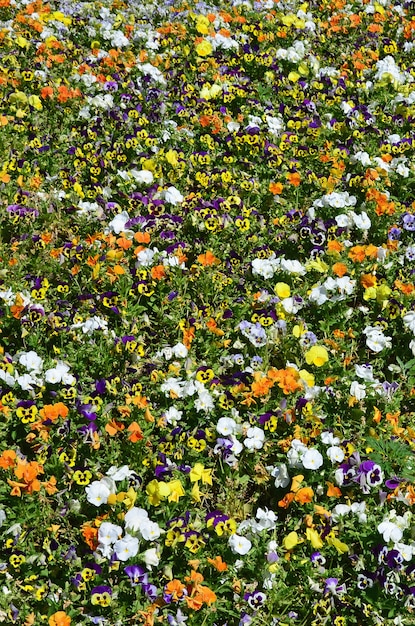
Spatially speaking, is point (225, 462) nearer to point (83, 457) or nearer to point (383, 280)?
point (83, 457)

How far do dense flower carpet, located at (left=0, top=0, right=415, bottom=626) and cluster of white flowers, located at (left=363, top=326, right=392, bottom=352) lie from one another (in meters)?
0.01

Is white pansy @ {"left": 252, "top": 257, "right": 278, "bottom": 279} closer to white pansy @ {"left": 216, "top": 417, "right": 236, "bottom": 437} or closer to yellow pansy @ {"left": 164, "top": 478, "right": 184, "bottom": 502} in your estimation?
white pansy @ {"left": 216, "top": 417, "right": 236, "bottom": 437}

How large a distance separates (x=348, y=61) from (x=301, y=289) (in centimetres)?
418

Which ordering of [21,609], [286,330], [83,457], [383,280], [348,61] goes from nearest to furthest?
[21,609] < [83,457] < [286,330] < [383,280] < [348,61]

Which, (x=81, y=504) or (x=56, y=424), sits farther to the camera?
(x=56, y=424)

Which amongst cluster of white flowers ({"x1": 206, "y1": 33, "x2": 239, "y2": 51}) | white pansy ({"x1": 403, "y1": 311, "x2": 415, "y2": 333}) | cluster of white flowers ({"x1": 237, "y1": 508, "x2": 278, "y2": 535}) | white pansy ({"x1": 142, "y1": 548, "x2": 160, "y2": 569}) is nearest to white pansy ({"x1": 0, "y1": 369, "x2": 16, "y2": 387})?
white pansy ({"x1": 142, "y1": 548, "x2": 160, "y2": 569})

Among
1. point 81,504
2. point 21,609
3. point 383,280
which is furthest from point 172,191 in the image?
point 21,609

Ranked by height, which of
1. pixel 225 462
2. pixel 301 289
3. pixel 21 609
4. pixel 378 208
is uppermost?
pixel 378 208

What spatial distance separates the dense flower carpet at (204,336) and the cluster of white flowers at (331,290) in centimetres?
2

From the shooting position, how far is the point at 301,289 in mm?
4723

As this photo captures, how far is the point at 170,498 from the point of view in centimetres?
344

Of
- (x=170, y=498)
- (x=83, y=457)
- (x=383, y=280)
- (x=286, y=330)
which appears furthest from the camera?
(x=383, y=280)

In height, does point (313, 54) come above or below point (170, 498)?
above

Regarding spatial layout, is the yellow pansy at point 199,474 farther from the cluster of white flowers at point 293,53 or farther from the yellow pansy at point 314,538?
the cluster of white flowers at point 293,53
